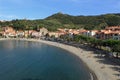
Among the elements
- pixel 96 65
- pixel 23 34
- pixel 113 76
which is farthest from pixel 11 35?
pixel 113 76

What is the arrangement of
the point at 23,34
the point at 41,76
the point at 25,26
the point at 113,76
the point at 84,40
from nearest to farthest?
the point at 113,76, the point at 41,76, the point at 84,40, the point at 23,34, the point at 25,26

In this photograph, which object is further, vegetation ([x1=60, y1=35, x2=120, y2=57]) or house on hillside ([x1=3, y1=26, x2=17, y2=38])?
house on hillside ([x1=3, y1=26, x2=17, y2=38])

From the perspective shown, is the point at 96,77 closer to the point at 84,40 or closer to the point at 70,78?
the point at 70,78

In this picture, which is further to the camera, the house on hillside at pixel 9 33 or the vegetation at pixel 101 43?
the house on hillside at pixel 9 33

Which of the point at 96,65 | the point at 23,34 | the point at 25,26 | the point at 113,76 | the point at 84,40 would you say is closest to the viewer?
the point at 113,76

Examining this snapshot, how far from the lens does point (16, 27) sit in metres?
193

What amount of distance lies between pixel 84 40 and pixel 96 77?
65635 mm

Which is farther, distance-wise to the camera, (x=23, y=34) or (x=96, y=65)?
(x=23, y=34)

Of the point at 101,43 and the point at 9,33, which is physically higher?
the point at 101,43

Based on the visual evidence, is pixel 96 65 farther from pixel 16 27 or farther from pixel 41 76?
pixel 16 27

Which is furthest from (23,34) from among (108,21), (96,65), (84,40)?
(96,65)

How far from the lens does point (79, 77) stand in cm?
4138

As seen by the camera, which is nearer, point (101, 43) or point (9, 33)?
point (101, 43)

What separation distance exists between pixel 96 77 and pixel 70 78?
4.17m
